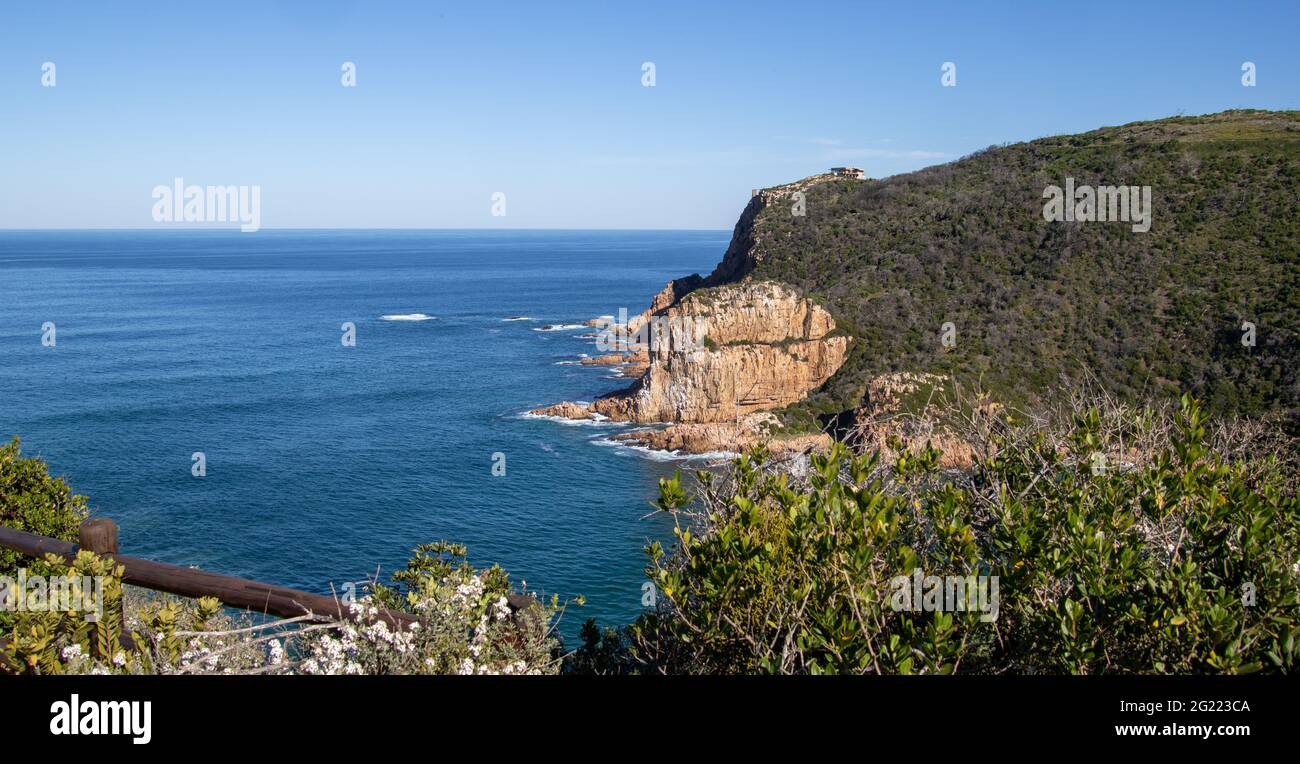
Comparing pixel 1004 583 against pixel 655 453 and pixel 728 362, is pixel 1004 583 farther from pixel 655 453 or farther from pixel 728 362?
pixel 728 362

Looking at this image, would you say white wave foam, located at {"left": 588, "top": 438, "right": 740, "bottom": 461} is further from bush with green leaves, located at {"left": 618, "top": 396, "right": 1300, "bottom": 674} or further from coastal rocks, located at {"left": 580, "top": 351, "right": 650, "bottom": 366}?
bush with green leaves, located at {"left": 618, "top": 396, "right": 1300, "bottom": 674}

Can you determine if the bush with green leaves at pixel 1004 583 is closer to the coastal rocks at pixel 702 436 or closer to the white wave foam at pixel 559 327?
the coastal rocks at pixel 702 436

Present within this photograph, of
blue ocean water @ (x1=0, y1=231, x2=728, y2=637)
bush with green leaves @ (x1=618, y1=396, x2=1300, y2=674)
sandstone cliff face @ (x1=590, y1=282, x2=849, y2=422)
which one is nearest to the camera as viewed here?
bush with green leaves @ (x1=618, y1=396, x2=1300, y2=674)

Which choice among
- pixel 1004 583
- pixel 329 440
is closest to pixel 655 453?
pixel 329 440

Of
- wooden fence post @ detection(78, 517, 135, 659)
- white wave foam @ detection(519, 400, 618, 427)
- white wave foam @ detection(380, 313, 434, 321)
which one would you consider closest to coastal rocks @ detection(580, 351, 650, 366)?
white wave foam @ detection(519, 400, 618, 427)

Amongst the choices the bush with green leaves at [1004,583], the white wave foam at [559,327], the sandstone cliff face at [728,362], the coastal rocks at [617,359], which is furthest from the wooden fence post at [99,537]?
the white wave foam at [559,327]
